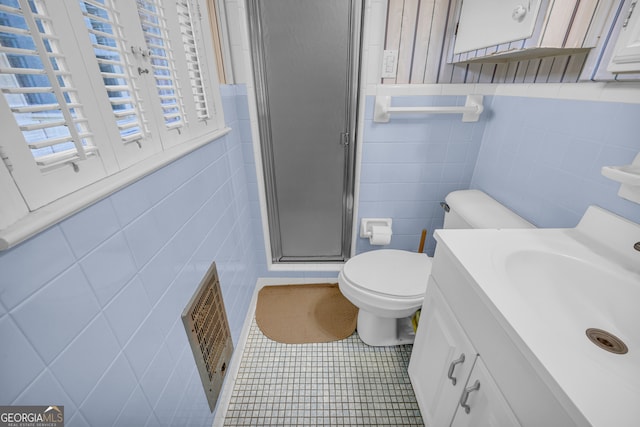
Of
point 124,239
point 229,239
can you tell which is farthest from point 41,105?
point 229,239

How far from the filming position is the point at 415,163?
61.1 inches

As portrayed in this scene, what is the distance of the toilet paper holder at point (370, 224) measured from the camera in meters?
1.70

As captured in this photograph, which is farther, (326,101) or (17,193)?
(326,101)

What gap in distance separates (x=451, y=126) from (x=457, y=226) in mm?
548

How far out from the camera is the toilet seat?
1204mm

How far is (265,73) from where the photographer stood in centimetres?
144

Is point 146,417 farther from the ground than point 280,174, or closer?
closer

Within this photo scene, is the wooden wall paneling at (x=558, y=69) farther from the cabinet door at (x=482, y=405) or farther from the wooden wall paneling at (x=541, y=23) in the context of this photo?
the cabinet door at (x=482, y=405)

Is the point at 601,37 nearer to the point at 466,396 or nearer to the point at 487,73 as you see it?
the point at 487,73

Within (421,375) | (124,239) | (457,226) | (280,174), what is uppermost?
(124,239)

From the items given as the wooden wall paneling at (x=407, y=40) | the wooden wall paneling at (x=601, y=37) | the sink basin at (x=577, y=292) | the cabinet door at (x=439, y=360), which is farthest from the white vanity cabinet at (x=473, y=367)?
the wooden wall paneling at (x=407, y=40)

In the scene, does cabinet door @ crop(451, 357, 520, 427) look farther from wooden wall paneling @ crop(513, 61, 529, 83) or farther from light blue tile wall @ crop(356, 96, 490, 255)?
wooden wall paneling @ crop(513, 61, 529, 83)

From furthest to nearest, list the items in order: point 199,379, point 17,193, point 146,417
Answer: point 199,379 → point 146,417 → point 17,193

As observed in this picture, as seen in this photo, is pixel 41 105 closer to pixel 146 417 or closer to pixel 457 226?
pixel 146 417
